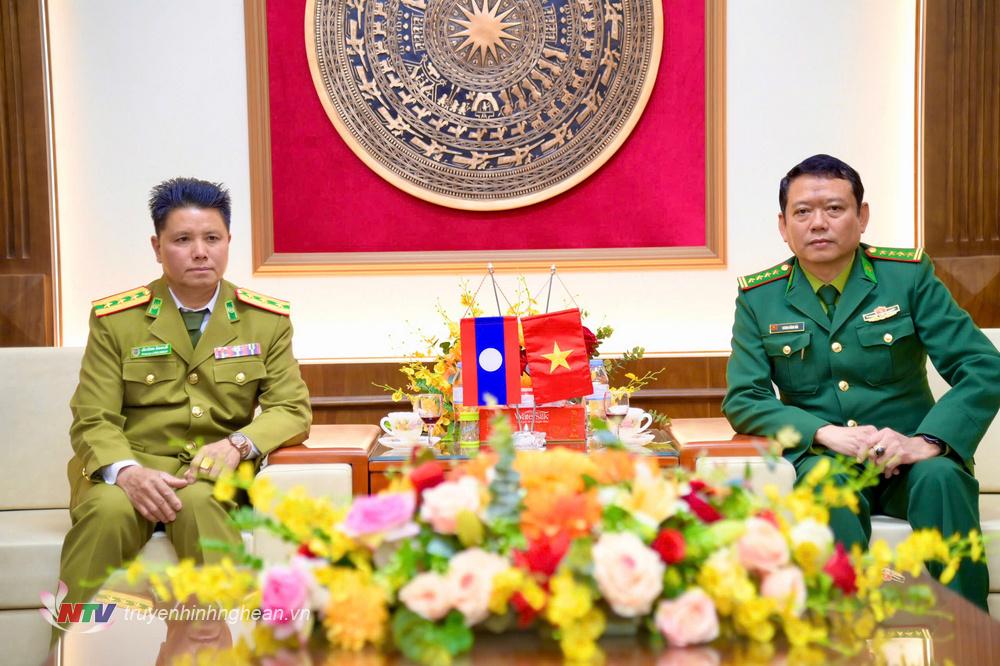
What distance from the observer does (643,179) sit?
3703 millimetres

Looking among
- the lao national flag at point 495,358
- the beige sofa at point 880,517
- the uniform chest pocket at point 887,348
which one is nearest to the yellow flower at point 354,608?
the beige sofa at point 880,517

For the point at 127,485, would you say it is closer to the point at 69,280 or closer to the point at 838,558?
the point at 69,280

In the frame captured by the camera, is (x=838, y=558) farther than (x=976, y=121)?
No

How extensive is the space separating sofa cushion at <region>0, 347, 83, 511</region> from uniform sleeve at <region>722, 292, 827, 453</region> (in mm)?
1990

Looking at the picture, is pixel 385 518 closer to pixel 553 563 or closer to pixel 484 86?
pixel 553 563

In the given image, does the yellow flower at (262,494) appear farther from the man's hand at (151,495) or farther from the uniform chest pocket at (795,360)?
the uniform chest pocket at (795,360)

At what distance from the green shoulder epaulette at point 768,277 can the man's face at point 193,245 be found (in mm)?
1553

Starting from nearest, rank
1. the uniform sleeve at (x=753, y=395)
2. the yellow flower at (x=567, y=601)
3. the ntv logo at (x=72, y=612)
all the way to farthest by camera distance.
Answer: the yellow flower at (x=567, y=601) < the ntv logo at (x=72, y=612) < the uniform sleeve at (x=753, y=395)

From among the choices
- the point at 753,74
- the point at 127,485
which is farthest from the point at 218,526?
the point at 753,74

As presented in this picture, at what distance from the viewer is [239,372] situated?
285cm

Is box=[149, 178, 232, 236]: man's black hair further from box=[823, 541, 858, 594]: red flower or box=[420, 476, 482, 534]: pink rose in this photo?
box=[823, 541, 858, 594]: red flower

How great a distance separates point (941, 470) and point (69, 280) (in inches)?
119

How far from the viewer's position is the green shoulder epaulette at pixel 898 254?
283 cm

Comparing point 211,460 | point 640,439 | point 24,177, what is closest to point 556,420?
point 640,439
